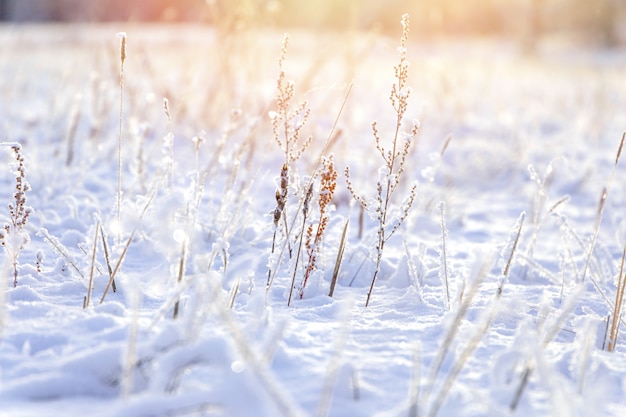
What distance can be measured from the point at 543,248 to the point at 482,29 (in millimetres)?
34247

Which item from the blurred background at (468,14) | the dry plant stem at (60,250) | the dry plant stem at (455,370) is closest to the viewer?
the dry plant stem at (455,370)

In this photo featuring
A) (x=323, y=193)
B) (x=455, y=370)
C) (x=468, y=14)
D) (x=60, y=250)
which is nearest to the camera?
(x=455, y=370)

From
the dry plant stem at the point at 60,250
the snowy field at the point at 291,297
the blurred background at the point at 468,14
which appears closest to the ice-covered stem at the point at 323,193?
the snowy field at the point at 291,297

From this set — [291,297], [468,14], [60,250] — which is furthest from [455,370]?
[468,14]

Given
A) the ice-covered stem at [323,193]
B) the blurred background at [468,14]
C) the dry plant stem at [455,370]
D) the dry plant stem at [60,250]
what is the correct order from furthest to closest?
the blurred background at [468,14] < the ice-covered stem at [323,193] < the dry plant stem at [60,250] < the dry plant stem at [455,370]

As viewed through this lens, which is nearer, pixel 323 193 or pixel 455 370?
pixel 455 370

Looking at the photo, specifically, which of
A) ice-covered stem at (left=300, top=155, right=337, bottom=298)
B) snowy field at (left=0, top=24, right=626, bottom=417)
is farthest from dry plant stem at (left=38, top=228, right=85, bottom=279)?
ice-covered stem at (left=300, top=155, right=337, bottom=298)

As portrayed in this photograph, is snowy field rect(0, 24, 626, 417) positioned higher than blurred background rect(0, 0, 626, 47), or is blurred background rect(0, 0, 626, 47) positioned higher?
blurred background rect(0, 0, 626, 47)

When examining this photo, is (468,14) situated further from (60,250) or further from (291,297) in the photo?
(60,250)

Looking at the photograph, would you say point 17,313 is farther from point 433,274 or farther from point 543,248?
point 543,248

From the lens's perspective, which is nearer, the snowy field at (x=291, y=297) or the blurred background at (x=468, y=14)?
the snowy field at (x=291, y=297)

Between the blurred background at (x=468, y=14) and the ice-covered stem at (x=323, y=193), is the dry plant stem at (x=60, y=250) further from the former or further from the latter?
the blurred background at (x=468, y=14)

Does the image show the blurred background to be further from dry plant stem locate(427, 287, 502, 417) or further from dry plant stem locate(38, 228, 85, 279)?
dry plant stem locate(427, 287, 502, 417)

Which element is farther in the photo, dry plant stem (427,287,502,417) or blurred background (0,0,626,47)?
blurred background (0,0,626,47)
